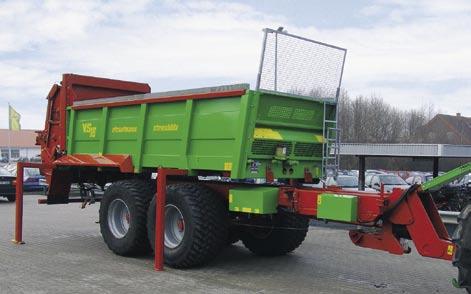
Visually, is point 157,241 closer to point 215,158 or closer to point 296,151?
point 215,158

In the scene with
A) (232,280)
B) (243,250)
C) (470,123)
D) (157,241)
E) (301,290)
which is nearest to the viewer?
(301,290)

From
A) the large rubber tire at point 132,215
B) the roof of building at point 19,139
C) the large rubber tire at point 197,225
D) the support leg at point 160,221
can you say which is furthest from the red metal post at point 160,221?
the roof of building at point 19,139

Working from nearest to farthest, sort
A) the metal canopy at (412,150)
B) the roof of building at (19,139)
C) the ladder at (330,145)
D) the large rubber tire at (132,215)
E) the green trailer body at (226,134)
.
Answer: the green trailer body at (226,134) < the ladder at (330,145) < the large rubber tire at (132,215) < the metal canopy at (412,150) < the roof of building at (19,139)

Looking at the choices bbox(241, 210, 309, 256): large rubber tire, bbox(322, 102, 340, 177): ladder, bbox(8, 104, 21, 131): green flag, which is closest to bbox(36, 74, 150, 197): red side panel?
bbox(241, 210, 309, 256): large rubber tire

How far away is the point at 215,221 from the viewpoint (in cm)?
800

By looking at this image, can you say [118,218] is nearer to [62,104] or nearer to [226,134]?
[62,104]

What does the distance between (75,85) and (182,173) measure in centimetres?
340

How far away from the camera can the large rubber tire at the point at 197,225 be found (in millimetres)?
7922

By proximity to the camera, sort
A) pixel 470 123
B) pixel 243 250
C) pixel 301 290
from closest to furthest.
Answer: pixel 301 290, pixel 243 250, pixel 470 123

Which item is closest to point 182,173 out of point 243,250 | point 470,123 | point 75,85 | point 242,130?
point 242,130

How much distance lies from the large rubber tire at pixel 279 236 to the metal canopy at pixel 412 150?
A: 5.80 metres

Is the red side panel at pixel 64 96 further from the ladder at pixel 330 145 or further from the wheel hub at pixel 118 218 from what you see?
the ladder at pixel 330 145

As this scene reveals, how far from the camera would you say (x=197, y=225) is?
7.89 metres

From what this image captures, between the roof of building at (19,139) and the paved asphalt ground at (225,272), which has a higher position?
the roof of building at (19,139)
